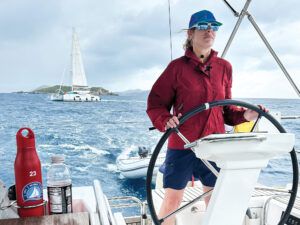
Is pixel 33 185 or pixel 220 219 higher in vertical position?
pixel 33 185

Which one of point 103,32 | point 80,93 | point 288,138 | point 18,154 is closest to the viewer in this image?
point 18,154

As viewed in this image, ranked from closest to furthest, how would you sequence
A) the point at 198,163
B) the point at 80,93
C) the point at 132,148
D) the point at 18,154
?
the point at 18,154 < the point at 198,163 < the point at 132,148 < the point at 80,93

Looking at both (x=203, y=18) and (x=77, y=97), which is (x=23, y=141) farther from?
(x=77, y=97)

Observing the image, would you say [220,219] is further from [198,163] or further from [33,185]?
[33,185]

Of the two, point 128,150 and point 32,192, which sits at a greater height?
point 32,192

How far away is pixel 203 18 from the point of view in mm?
991

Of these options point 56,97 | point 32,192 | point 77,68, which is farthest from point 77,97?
point 32,192

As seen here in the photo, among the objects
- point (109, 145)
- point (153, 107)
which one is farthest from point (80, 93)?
point (153, 107)

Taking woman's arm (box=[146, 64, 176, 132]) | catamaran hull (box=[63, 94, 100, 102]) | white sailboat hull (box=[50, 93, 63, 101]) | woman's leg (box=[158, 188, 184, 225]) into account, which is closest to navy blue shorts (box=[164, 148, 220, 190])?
woman's leg (box=[158, 188, 184, 225])

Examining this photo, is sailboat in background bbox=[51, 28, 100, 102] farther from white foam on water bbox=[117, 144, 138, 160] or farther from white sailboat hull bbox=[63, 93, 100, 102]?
white foam on water bbox=[117, 144, 138, 160]

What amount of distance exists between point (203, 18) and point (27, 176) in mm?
734

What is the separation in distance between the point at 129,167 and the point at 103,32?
27.8m

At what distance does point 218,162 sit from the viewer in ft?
2.22

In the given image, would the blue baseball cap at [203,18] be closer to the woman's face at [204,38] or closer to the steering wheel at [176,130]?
the woman's face at [204,38]
